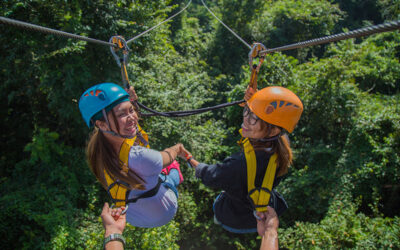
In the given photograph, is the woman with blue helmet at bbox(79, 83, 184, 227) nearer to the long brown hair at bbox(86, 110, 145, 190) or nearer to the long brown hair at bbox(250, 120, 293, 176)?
the long brown hair at bbox(86, 110, 145, 190)

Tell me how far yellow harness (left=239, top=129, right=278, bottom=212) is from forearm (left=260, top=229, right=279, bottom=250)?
7.8 inches

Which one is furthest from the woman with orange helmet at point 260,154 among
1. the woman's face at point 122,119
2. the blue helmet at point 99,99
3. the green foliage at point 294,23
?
the green foliage at point 294,23

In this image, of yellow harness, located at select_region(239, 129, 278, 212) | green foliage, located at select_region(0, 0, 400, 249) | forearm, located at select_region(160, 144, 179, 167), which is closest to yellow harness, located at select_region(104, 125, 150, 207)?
forearm, located at select_region(160, 144, 179, 167)

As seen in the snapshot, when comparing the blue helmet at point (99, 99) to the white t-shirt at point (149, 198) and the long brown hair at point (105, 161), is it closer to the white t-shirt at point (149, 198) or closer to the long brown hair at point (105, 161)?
the long brown hair at point (105, 161)

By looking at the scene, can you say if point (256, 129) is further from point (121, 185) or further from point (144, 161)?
point (121, 185)

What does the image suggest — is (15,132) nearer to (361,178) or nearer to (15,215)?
(15,215)

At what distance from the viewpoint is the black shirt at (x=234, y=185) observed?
1820 mm

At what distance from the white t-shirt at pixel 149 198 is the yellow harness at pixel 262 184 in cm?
64

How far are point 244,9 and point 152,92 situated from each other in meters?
6.34

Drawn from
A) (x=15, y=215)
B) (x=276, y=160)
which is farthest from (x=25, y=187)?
(x=276, y=160)

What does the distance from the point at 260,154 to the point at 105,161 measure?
3.60 feet

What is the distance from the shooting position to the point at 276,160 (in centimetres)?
184

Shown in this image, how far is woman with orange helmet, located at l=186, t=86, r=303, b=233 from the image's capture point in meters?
1.75

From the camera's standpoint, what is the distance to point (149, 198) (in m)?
2.09
